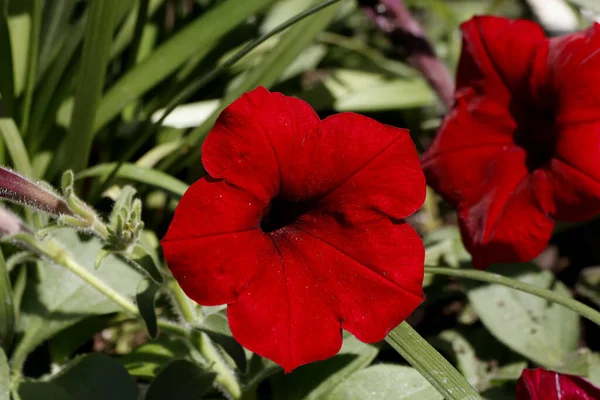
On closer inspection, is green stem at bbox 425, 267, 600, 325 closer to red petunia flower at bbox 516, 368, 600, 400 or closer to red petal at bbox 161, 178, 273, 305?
red petunia flower at bbox 516, 368, 600, 400

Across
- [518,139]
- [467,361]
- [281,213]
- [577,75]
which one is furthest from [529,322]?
[281,213]

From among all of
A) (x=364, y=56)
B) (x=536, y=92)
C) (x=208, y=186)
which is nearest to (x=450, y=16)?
(x=364, y=56)

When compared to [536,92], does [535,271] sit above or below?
below

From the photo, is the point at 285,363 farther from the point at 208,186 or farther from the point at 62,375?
the point at 62,375

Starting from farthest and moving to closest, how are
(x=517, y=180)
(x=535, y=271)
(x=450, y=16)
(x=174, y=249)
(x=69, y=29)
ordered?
1. (x=450, y=16)
2. (x=69, y=29)
3. (x=535, y=271)
4. (x=517, y=180)
5. (x=174, y=249)

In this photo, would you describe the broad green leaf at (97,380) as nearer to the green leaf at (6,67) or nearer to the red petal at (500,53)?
the green leaf at (6,67)
